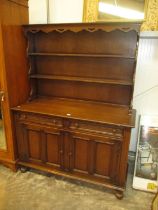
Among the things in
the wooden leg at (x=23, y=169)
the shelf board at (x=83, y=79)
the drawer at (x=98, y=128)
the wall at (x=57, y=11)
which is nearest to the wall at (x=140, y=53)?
the wall at (x=57, y=11)

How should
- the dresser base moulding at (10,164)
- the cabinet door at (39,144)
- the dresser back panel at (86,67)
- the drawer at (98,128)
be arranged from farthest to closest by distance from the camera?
the dresser base moulding at (10,164), the dresser back panel at (86,67), the cabinet door at (39,144), the drawer at (98,128)

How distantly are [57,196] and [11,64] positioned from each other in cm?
152

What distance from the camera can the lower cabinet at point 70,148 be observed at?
1.86 meters

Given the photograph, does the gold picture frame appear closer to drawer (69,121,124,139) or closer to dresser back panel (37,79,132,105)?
dresser back panel (37,79,132,105)

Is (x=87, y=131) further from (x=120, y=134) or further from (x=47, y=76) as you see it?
(x=47, y=76)

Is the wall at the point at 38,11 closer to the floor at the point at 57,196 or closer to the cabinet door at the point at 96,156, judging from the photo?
the cabinet door at the point at 96,156

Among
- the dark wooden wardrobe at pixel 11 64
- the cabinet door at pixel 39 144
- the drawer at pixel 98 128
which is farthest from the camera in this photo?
the cabinet door at pixel 39 144

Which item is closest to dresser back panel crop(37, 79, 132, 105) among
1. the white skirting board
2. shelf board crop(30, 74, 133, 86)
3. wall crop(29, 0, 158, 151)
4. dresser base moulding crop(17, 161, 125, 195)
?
shelf board crop(30, 74, 133, 86)

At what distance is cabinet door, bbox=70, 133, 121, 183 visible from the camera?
184 cm

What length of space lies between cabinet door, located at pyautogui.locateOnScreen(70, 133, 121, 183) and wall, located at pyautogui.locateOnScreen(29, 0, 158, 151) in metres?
0.80

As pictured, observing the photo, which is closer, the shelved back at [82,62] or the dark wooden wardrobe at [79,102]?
the dark wooden wardrobe at [79,102]

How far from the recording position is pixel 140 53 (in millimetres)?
2180

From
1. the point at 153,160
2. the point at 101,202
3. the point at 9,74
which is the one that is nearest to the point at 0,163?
the point at 9,74

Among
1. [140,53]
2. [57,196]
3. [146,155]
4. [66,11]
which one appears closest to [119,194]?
[146,155]
